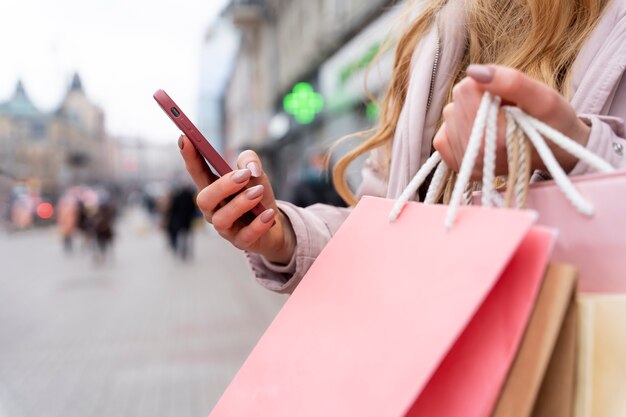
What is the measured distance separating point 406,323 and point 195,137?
49 centimetres

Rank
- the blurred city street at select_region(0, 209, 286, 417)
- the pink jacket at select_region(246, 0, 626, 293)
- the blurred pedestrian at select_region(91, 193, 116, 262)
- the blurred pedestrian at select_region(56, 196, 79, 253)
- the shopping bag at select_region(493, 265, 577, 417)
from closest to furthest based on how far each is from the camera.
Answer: the shopping bag at select_region(493, 265, 577, 417) → the pink jacket at select_region(246, 0, 626, 293) → the blurred city street at select_region(0, 209, 286, 417) → the blurred pedestrian at select_region(91, 193, 116, 262) → the blurred pedestrian at select_region(56, 196, 79, 253)

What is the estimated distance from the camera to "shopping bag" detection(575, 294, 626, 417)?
23.3 inches

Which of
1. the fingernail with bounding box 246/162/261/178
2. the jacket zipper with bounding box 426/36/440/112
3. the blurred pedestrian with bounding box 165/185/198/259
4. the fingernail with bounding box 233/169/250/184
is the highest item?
the fingernail with bounding box 233/169/250/184

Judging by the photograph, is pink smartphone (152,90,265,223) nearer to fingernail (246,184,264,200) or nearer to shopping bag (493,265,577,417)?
fingernail (246,184,264,200)

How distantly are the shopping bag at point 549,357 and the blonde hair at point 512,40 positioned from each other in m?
0.45

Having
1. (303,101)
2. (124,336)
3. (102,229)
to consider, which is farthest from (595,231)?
(303,101)

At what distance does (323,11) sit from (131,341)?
11256mm

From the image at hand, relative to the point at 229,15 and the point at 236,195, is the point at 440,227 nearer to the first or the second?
the point at 236,195

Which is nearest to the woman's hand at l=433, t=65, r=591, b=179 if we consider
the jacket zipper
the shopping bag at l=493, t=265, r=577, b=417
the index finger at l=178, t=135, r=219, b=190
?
the shopping bag at l=493, t=265, r=577, b=417

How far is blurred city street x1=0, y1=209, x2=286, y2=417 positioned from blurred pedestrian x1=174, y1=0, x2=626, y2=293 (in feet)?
7.51

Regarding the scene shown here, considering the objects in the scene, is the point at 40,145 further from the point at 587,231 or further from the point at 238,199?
the point at 587,231

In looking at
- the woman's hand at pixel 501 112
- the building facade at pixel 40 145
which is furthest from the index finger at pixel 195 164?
the building facade at pixel 40 145

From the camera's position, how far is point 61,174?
29250mm

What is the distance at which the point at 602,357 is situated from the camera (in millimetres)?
603
